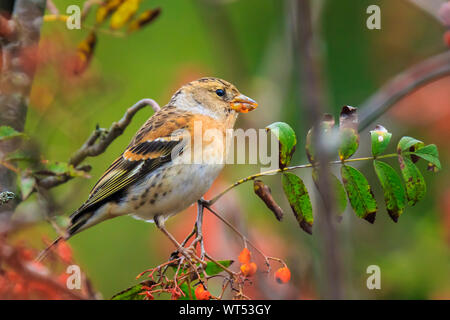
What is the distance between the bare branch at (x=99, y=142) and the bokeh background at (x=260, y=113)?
0.06 m

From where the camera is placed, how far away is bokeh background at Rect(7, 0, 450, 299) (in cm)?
218

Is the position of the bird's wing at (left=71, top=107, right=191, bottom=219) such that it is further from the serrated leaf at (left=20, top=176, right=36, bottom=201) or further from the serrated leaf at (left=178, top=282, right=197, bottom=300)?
the serrated leaf at (left=178, top=282, right=197, bottom=300)

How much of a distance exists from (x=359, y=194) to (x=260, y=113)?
5.12 ft

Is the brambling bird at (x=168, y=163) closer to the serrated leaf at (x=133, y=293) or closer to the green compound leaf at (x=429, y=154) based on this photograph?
the serrated leaf at (x=133, y=293)

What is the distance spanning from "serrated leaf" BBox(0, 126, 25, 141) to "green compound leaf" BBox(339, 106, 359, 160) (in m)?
0.78

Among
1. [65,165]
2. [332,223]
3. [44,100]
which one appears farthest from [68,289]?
[44,100]

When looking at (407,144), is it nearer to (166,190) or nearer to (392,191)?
(392,191)

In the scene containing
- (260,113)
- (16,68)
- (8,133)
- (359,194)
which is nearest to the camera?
(359,194)

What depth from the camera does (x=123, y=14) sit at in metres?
1.91

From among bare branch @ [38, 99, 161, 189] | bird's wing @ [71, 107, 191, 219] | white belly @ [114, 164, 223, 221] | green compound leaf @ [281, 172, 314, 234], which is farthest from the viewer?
bird's wing @ [71, 107, 191, 219]

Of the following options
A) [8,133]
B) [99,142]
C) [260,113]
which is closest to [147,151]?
[99,142]

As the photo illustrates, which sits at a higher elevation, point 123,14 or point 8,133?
point 123,14

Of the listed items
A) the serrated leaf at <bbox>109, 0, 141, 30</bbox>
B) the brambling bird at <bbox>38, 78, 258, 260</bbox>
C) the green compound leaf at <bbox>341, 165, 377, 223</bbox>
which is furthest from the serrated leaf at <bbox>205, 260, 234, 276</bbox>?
the serrated leaf at <bbox>109, 0, 141, 30</bbox>
